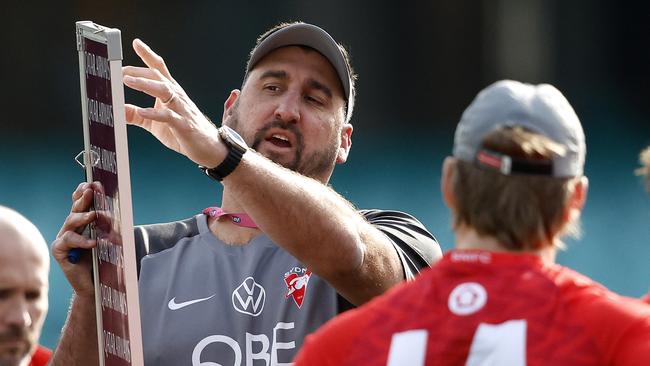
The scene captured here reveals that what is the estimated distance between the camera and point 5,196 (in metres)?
8.49

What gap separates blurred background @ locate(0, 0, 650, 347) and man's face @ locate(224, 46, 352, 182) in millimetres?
4787

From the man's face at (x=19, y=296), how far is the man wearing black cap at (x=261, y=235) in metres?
0.14

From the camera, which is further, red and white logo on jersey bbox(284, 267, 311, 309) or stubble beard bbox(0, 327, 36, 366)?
red and white logo on jersey bbox(284, 267, 311, 309)

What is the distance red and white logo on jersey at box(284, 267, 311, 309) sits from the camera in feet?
10.8

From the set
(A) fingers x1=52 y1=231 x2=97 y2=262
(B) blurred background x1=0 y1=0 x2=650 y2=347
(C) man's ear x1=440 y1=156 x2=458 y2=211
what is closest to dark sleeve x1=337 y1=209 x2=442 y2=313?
(A) fingers x1=52 y1=231 x2=97 y2=262

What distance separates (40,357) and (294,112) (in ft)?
3.12

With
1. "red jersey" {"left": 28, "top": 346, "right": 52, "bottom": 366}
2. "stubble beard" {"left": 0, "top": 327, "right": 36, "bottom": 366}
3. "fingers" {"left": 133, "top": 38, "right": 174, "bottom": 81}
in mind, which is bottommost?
"red jersey" {"left": 28, "top": 346, "right": 52, "bottom": 366}

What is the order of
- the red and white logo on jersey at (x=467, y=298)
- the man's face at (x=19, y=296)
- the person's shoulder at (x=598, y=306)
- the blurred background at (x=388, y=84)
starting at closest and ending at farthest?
1. the person's shoulder at (x=598, y=306)
2. the red and white logo on jersey at (x=467, y=298)
3. the man's face at (x=19, y=296)
4. the blurred background at (x=388, y=84)

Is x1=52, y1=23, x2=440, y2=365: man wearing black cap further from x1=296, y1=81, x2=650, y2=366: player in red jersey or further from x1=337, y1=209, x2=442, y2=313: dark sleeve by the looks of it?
x1=296, y1=81, x2=650, y2=366: player in red jersey

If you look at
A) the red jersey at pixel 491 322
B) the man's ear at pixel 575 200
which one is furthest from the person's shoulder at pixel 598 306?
the man's ear at pixel 575 200

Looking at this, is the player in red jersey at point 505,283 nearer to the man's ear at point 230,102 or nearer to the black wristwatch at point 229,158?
the black wristwatch at point 229,158

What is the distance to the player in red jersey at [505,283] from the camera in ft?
6.87

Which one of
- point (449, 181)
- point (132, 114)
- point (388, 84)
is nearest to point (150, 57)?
point (132, 114)

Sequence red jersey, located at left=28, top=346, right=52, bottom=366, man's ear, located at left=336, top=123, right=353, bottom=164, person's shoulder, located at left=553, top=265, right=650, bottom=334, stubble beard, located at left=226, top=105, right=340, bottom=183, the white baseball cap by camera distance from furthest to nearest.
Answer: man's ear, located at left=336, top=123, right=353, bottom=164 → stubble beard, located at left=226, top=105, right=340, bottom=183 → red jersey, located at left=28, top=346, right=52, bottom=366 → the white baseball cap → person's shoulder, located at left=553, top=265, right=650, bottom=334
